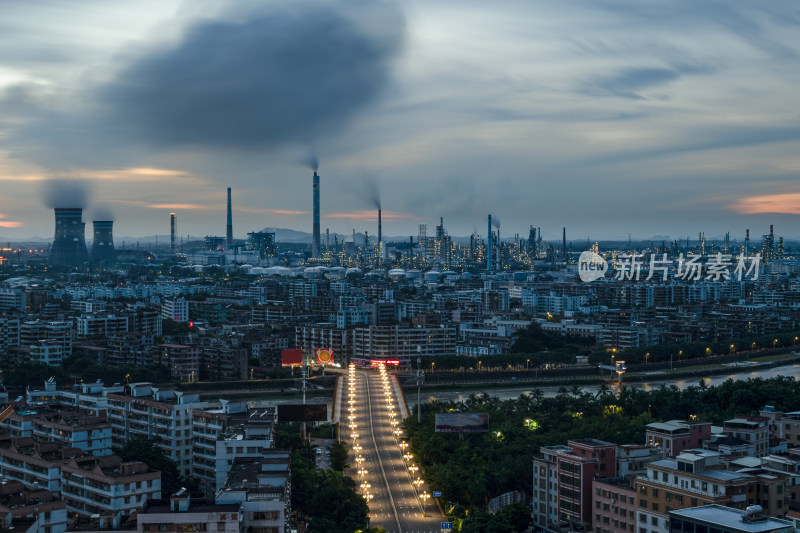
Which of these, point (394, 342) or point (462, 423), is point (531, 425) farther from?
point (394, 342)

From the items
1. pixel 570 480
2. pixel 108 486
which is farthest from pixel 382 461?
pixel 108 486

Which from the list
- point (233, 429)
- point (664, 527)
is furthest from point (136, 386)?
point (664, 527)

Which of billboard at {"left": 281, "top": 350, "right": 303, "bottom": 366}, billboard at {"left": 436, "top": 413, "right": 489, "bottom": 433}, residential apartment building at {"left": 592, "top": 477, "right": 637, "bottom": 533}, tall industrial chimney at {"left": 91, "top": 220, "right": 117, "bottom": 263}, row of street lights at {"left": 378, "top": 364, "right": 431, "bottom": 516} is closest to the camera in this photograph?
residential apartment building at {"left": 592, "top": 477, "right": 637, "bottom": 533}

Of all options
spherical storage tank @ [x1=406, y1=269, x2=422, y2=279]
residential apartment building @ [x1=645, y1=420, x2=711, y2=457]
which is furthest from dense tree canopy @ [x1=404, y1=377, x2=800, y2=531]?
spherical storage tank @ [x1=406, y1=269, x2=422, y2=279]

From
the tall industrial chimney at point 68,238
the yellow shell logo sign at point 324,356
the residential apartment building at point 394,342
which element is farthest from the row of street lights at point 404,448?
the tall industrial chimney at point 68,238

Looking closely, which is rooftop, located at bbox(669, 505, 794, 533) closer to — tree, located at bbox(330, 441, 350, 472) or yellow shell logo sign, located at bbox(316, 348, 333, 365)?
tree, located at bbox(330, 441, 350, 472)
